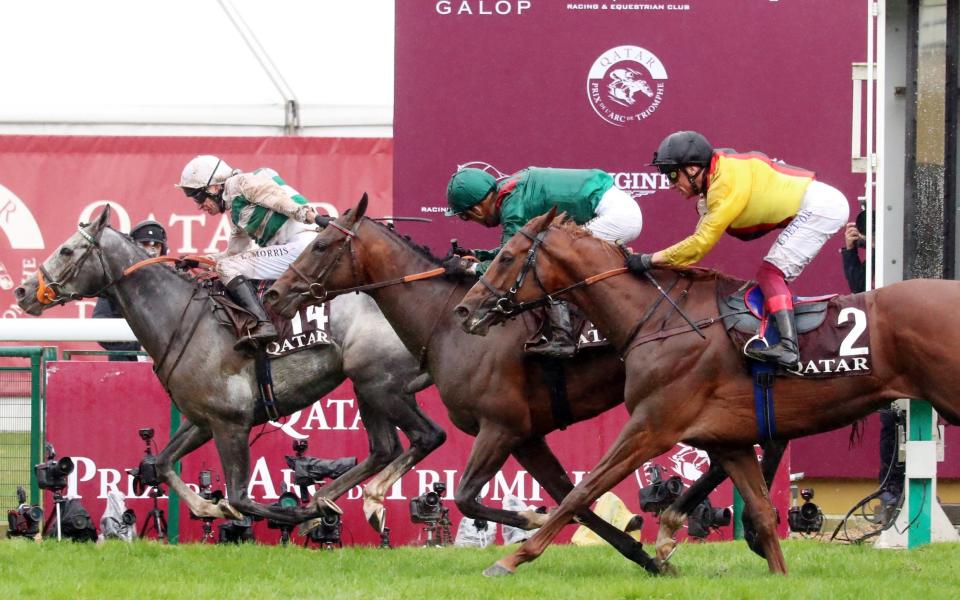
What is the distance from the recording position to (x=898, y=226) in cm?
1041

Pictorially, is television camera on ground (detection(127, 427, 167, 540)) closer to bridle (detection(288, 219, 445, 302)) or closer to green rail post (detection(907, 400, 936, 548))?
bridle (detection(288, 219, 445, 302))

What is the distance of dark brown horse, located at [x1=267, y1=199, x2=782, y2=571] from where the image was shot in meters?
8.62

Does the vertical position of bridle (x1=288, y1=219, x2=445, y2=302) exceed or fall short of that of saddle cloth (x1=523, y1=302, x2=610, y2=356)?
it exceeds it

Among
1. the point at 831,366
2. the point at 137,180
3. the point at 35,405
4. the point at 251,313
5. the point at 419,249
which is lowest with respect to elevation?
the point at 35,405

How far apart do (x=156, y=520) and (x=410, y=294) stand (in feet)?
8.45

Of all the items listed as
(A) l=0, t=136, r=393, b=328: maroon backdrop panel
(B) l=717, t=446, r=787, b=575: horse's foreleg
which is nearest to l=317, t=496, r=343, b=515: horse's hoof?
(B) l=717, t=446, r=787, b=575: horse's foreleg

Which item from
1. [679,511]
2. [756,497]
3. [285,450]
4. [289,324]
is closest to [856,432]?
[679,511]

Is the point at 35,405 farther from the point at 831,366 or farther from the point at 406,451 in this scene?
the point at 831,366

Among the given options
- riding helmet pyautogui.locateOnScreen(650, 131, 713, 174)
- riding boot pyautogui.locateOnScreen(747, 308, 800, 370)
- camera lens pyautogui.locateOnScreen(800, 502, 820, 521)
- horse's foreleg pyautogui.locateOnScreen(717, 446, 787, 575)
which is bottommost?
camera lens pyautogui.locateOnScreen(800, 502, 820, 521)

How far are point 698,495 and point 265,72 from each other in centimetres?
810

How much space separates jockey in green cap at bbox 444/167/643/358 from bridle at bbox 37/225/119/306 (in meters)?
2.36

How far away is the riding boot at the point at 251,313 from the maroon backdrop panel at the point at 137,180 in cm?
476

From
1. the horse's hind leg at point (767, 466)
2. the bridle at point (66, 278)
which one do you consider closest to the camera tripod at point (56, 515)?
the bridle at point (66, 278)

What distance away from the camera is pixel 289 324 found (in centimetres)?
995
